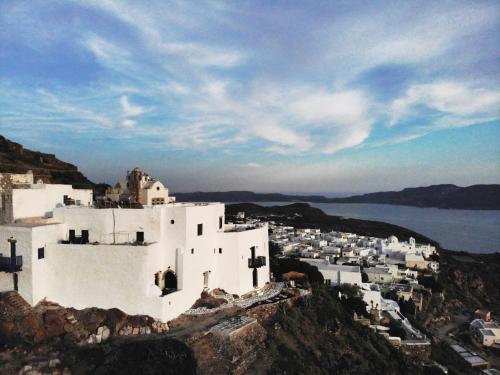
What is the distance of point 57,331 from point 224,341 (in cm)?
713

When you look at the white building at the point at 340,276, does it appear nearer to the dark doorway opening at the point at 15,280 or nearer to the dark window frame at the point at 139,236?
the dark window frame at the point at 139,236

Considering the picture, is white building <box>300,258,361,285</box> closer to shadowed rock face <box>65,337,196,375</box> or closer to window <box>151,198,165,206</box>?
window <box>151,198,165,206</box>

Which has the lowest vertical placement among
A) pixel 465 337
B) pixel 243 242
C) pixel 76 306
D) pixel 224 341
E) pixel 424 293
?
pixel 465 337

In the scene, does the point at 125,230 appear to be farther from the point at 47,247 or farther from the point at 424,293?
the point at 424,293

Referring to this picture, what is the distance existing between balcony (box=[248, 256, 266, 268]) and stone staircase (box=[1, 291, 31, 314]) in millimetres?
11292

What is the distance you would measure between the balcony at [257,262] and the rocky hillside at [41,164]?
28.4 meters

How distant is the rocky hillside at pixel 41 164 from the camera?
1593 inches

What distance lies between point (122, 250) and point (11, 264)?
4638 millimetres

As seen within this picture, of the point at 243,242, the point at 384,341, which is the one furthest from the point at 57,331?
the point at 384,341

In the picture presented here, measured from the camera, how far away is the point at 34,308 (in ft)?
51.5

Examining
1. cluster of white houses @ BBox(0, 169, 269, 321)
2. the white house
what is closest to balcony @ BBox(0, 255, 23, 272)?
cluster of white houses @ BBox(0, 169, 269, 321)

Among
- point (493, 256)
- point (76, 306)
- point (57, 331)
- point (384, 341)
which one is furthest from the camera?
point (493, 256)

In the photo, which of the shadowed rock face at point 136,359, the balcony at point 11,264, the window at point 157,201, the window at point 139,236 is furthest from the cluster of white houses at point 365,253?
the balcony at point 11,264

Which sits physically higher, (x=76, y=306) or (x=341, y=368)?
(x=76, y=306)
